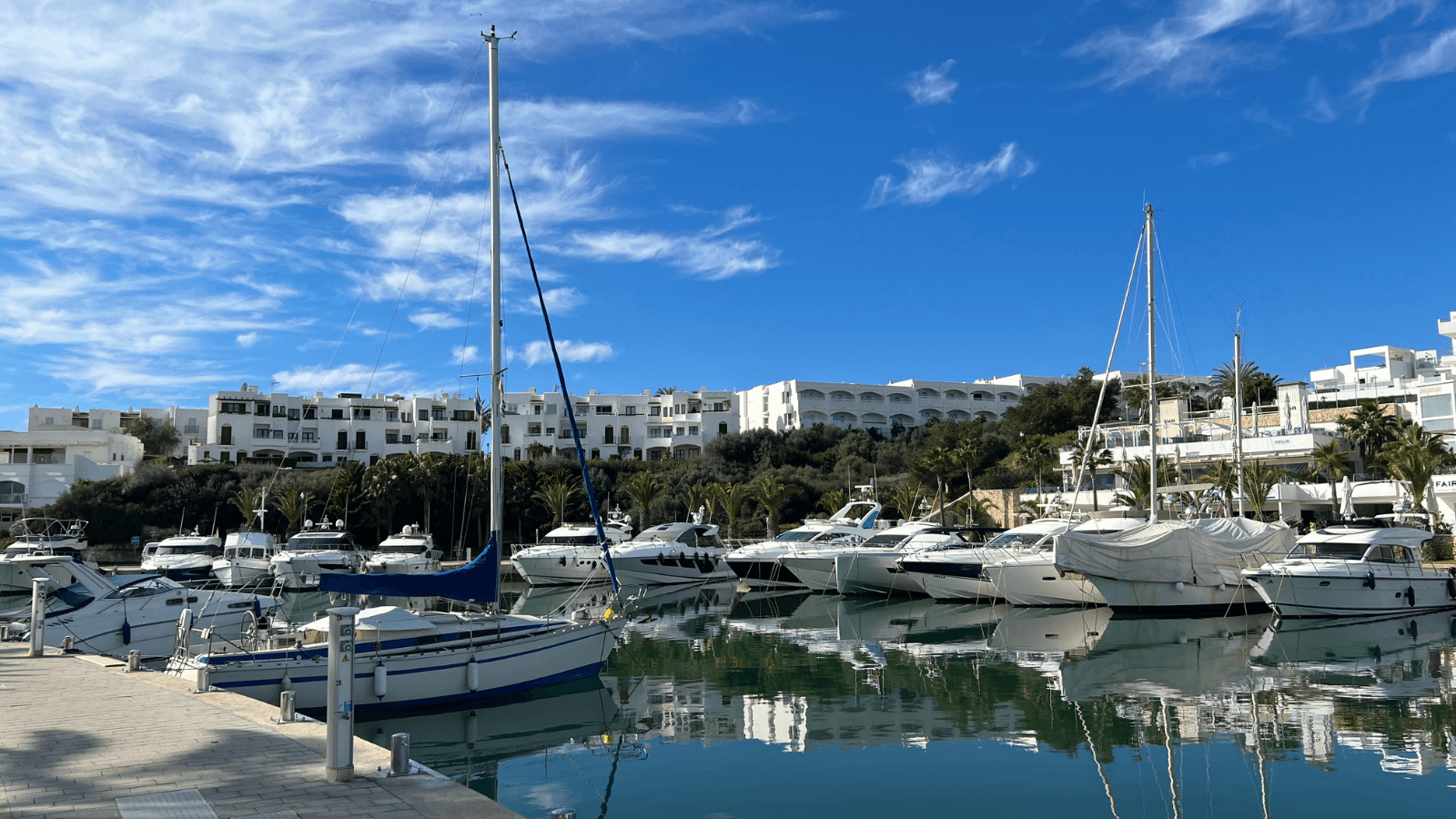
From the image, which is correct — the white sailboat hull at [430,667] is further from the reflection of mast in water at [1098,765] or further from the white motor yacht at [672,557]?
the white motor yacht at [672,557]

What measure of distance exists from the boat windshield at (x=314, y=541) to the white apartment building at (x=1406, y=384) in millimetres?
61216

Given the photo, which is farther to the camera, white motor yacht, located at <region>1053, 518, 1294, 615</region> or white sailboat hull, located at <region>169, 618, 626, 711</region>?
white motor yacht, located at <region>1053, 518, 1294, 615</region>

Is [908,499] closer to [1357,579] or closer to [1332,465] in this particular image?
[1332,465]

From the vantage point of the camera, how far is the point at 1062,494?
2299 inches

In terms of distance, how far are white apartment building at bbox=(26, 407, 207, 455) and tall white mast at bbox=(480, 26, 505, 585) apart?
95179 millimetres

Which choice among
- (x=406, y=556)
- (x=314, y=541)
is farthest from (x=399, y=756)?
(x=314, y=541)

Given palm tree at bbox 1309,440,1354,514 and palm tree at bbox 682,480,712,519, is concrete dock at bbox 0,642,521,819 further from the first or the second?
palm tree at bbox 682,480,712,519

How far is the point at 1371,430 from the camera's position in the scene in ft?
190

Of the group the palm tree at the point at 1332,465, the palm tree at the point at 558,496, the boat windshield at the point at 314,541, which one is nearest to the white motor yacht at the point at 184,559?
the boat windshield at the point at 314,541

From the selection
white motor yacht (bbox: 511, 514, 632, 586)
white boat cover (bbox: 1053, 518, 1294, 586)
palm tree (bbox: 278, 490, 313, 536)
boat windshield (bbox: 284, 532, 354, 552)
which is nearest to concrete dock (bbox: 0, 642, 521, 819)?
white boat cover (bbox: 1053, 518, 1294, 586)

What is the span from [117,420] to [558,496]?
6608cm

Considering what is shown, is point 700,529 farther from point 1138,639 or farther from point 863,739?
point 863,739

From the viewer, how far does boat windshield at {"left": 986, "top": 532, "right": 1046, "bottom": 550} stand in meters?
36.2

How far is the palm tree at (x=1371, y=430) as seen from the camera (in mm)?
57969
